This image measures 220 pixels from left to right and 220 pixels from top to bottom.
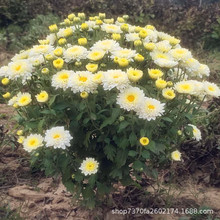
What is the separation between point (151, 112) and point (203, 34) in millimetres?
4978

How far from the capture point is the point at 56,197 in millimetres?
2943

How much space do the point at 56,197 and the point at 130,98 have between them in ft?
4.82

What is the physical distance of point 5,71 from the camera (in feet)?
7.29

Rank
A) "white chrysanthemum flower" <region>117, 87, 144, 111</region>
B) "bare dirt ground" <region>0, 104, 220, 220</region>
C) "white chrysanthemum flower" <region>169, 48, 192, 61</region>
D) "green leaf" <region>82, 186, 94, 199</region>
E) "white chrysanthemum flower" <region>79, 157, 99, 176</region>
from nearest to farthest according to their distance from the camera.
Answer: "white chrysanthemum flower" <region>117, 87, 144, 111</region>, "white chrysanthemum flower" <region>79, 157, 99, 176</region>, "white chrysanthemum flower" <region>169, 48, 192, 61</region>, "green leaf" <region>82, 186, 94, 199</region>, "bare dirt ground" <region>0, 104, 220, 220</region>

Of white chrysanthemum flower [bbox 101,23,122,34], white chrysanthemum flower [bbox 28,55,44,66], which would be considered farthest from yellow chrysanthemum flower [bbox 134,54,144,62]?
white chrysanthemum flower [bbox 28,55,44,66]

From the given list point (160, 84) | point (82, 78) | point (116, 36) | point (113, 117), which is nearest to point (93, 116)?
point (113, 117)

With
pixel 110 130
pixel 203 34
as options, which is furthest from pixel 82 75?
pixel 203 34

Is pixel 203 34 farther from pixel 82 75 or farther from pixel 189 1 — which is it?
pixel 82 75

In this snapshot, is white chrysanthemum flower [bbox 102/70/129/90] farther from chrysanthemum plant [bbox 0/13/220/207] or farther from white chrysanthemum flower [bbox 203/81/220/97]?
white chrysanthemum flower [bbox 203/81/220/97]

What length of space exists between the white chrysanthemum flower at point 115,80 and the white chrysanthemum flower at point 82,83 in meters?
0.07

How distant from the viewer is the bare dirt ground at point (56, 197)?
2.74 m

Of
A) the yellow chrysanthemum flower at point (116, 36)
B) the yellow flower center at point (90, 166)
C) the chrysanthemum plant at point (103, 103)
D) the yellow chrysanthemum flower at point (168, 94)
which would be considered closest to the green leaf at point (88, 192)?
the chrysanthemum plant at point (103, 103)

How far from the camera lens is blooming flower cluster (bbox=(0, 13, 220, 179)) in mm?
1914

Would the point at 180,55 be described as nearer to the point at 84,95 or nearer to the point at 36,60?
the point at 84,95
